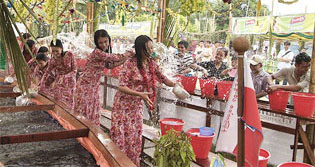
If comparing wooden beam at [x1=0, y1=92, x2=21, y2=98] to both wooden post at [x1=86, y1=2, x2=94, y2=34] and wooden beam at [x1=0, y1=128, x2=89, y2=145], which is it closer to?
wooden beam at [x1=0, y1=128, x2=89, y2=145]

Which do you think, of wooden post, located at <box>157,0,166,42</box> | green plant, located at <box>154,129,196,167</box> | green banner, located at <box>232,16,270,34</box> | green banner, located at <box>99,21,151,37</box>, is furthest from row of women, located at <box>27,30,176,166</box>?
green banner, located at <box>232,16,270,34</box>

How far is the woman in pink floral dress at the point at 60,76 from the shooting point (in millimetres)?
3369

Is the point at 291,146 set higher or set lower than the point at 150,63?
lower

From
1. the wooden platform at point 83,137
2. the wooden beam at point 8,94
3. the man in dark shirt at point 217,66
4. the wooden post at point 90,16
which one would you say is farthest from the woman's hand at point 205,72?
the wooden post at point 90,16

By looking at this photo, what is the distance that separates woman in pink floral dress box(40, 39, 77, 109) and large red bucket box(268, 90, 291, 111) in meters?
2.32

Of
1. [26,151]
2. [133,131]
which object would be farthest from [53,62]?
[26,151]

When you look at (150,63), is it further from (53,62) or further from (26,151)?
(53,62)

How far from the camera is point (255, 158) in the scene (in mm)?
1116

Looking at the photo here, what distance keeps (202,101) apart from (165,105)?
790mm

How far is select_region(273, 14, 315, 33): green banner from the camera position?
6250mm

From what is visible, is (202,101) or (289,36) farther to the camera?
(289,36)

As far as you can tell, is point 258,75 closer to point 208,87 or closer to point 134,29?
point 208,87

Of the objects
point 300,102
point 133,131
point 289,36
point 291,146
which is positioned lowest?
point 291,146

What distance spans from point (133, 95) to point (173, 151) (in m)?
0.87
